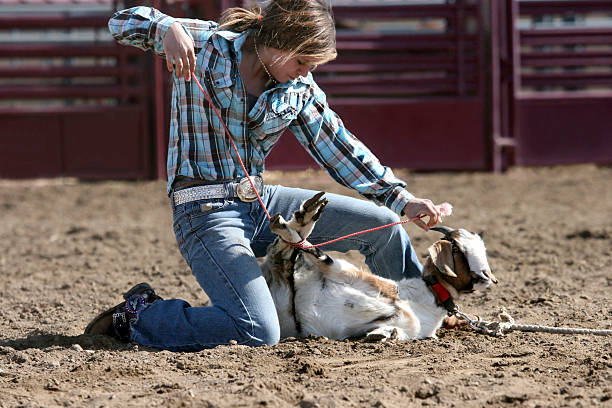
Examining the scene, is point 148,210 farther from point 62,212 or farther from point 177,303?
point 177,303

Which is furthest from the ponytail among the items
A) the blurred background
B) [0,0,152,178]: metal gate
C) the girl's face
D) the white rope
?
[0,0,152,178]: metal gate

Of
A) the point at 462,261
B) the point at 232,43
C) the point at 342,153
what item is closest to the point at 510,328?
the point at 462,261

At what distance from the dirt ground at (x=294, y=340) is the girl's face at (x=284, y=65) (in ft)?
3.88

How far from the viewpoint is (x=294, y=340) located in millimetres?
3672

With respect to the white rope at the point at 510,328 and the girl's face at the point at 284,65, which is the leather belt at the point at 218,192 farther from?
the white rope at the point at 510,328

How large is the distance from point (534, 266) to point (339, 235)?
194 cm

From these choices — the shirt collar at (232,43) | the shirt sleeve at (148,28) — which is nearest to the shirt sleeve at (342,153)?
the shirt collar at (232,43)

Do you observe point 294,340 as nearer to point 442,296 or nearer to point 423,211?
point 442,296

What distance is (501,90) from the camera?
9.44 m

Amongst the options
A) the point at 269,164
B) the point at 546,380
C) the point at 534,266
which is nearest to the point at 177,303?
the point at 546,380

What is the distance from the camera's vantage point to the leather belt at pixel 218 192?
11.9ft

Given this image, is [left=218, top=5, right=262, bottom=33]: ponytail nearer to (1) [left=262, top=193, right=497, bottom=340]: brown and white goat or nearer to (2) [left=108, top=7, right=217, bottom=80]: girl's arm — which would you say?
(2) [left=108, top=7, right=217, bottom=80]: girl's arm

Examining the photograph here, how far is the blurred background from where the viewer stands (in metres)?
8.75

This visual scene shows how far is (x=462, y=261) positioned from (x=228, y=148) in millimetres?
1195
